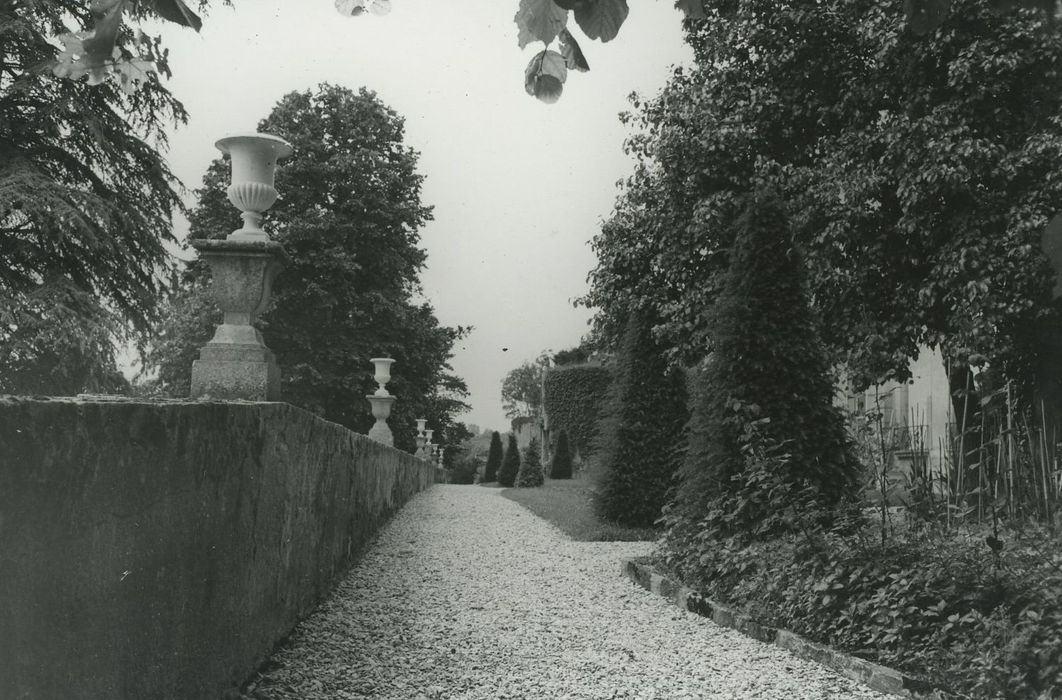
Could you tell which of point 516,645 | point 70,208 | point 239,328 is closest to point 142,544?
point 516,645

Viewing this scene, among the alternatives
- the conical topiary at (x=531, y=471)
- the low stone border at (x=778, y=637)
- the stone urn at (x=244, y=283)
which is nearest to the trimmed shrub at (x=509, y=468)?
the conical topiary at (x=531, y=471)

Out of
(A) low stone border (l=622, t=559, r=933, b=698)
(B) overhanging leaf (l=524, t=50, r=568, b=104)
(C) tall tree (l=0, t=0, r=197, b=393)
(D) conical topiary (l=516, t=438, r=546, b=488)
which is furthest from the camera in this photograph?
(D) conical topiary (l=516, t=438, r=546, b=488)

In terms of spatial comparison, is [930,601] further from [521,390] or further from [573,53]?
[521,390]

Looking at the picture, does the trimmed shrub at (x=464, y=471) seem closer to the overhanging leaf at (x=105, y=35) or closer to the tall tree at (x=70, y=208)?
the tall tree at (x=70, y=208)

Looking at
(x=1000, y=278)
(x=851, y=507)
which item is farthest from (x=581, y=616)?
(x=1000, y=278)

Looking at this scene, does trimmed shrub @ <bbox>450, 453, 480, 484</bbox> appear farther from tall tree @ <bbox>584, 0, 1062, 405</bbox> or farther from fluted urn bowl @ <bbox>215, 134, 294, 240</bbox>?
fluted urn bowl @ <bbox>215, 134, 294, 240</bbox>

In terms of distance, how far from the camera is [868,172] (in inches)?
441

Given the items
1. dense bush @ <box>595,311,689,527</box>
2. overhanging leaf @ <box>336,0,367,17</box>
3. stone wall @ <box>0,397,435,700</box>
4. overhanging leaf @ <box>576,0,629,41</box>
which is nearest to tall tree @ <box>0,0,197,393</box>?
dense bush @ <box>595,311,689,527</box>

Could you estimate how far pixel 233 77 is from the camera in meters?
7.08

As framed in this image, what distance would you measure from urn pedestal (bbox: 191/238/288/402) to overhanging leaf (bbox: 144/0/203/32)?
377 centimetres

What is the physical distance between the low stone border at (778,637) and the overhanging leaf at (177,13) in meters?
3.71

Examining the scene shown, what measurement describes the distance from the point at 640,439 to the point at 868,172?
15.4ft

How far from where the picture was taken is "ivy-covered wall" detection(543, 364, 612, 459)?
30.0m

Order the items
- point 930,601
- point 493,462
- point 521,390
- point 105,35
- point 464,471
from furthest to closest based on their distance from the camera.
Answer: point 521,390 → point 464,471 → point 493,462 → point 930,601 → point 105,35
